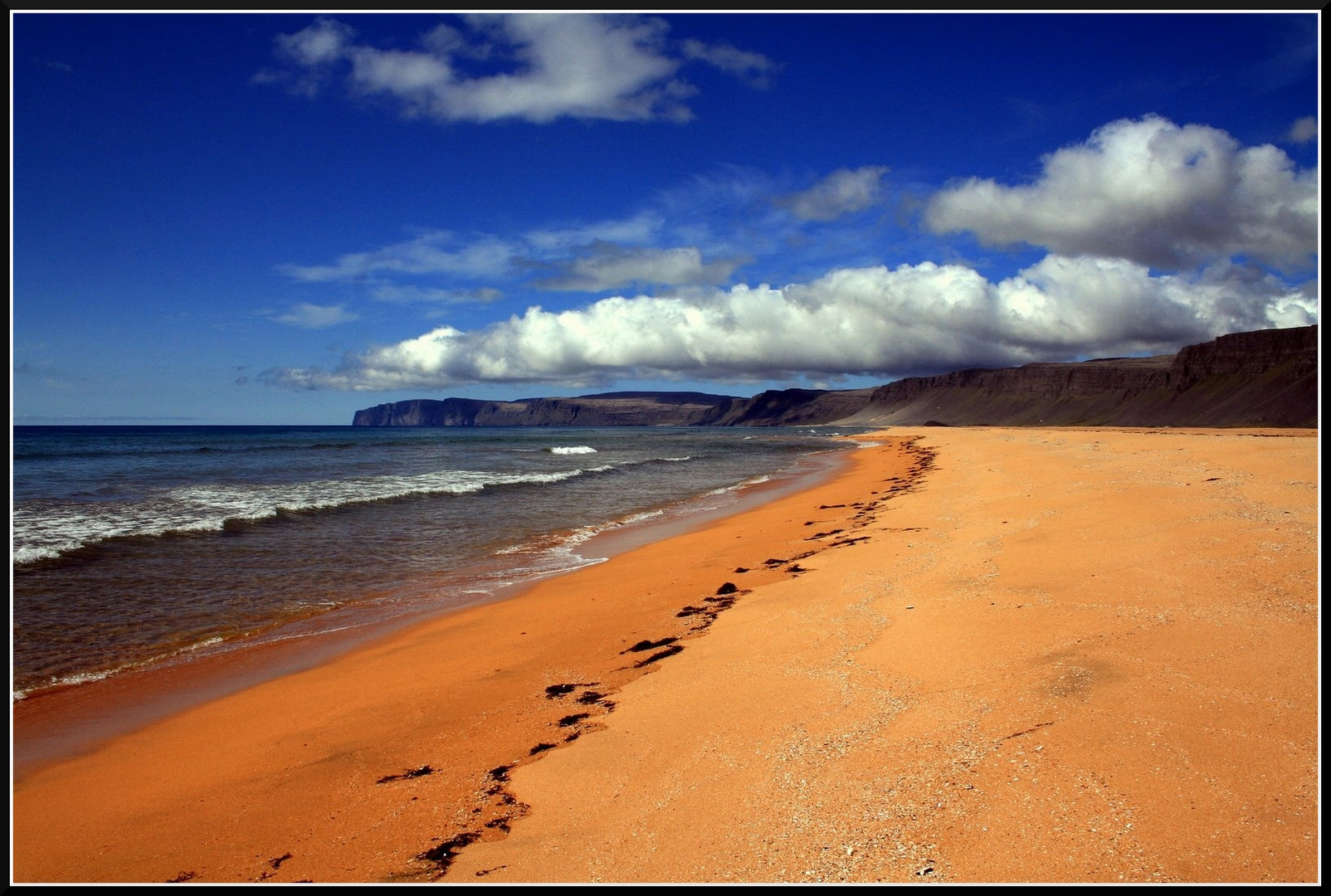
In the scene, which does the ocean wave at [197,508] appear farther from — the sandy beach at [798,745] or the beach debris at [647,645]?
the beach debris at [647,645]

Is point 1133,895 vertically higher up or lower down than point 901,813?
higher up

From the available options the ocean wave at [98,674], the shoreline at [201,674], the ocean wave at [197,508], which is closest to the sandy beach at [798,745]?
the shoreline at [201,674]

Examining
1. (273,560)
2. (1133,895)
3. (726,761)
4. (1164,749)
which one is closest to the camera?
(1133,895)

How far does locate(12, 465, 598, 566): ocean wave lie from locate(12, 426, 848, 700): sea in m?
0.09

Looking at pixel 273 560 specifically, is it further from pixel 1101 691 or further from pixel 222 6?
pixel 1101 691

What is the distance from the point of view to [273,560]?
12.5 metres

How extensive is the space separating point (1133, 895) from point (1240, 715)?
216 centimetres

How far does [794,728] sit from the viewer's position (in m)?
4.13

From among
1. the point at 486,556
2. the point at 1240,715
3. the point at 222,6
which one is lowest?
the point at 486,556

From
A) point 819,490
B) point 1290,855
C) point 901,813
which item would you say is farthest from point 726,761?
point 819,490

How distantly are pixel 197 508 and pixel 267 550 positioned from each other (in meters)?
8.28

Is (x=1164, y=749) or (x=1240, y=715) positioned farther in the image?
(x=1240, y=715)

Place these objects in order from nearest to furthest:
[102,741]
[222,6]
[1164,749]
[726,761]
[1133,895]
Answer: [1133,895], [222,6], [1164,749], [726,761], [102,741]

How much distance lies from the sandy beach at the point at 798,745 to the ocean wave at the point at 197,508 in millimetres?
5845
